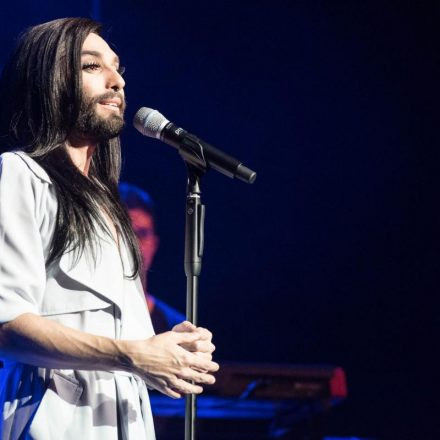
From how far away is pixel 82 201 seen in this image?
1.92 meters

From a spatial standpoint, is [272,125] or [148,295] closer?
[148,295]

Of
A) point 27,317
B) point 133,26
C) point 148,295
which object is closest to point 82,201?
point 27,317

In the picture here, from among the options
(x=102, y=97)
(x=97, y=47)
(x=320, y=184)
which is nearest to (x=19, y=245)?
(x=102, y=97)

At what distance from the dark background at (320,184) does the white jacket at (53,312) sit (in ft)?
8.10

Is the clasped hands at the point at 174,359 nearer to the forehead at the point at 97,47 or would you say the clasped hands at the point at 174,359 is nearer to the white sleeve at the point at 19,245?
the white sleeve at the point at 19,245

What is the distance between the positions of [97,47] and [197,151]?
1.74 feet

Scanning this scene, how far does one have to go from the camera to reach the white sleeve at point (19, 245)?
169 cm

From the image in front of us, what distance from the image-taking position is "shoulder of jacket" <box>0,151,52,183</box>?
186 cm

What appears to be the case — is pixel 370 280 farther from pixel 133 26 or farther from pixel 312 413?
pixel 133 26

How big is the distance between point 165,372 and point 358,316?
305 cm

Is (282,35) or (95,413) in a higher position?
(282,35)

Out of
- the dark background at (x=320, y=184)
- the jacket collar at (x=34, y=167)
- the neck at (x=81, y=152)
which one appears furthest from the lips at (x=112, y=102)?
the dark background at (x=320, y=184)

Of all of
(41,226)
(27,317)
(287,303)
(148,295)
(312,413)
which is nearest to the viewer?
(27,317)

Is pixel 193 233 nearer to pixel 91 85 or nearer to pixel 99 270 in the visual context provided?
pixel 99 270
